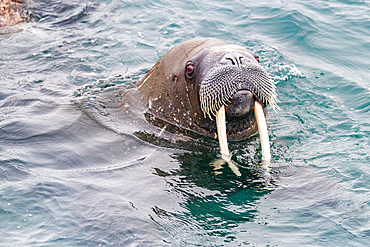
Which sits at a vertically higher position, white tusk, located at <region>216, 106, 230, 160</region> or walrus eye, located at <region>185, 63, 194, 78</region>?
walrus eye, located at <region>185, 63, 194, 78</region>

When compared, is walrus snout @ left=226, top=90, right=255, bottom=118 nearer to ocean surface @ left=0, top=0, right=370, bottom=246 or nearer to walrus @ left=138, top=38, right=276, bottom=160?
walrus @ left=138, top=38, right=276, bottom=160

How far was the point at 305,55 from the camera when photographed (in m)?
11.2

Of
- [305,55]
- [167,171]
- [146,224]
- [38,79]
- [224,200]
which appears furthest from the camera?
[305,55]

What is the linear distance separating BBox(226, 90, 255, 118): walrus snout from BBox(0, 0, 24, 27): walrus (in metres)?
7.28

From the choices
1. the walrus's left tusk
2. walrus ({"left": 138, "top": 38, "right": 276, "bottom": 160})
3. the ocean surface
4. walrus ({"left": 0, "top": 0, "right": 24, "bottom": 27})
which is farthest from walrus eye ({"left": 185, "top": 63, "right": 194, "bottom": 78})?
walrus ({"left": 0, "top": 0, "right": 24, "bottom": 27})

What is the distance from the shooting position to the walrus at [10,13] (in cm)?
1150

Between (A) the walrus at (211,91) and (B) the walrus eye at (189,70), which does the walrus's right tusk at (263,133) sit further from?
(B) the walrus eye at (189,70)

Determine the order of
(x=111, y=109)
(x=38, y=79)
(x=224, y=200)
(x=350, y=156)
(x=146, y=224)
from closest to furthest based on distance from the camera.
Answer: (x=146, y=224) < (x=224, y=200) < (x=350, y=156) < (x=111, y=109) < (x=38, y=79)

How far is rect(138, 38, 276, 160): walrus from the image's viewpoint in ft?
20.2

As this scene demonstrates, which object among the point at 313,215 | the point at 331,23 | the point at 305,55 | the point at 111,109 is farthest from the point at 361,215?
the point at 331,23

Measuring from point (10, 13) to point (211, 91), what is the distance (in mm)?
7410

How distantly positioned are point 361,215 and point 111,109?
3991mm

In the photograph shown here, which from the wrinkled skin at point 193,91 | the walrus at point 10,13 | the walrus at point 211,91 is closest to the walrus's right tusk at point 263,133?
the walrus at point 211,91

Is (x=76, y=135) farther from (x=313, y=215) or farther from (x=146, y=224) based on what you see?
(x=313, y=215)
